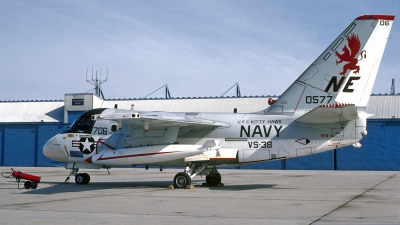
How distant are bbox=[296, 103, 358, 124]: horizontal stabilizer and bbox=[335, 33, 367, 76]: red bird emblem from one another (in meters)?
1.91

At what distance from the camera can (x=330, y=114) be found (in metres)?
16.7

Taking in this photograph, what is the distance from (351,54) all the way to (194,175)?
24.8 feet

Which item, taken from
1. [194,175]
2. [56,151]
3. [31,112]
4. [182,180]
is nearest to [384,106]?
[194,175]

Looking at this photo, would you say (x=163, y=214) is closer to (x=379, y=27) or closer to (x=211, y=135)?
(x=211, y=135)

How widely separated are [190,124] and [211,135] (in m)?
1.24

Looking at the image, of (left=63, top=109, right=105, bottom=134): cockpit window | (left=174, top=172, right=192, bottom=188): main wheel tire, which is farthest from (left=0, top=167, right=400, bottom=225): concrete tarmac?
(left=63, top=109, right=105, bottom=134): cockpit window

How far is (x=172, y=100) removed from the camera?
160 feet

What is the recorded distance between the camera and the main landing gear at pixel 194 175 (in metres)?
18.7

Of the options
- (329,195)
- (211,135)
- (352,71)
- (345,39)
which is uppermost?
(345,39)

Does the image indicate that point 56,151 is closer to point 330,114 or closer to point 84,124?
point 84,124

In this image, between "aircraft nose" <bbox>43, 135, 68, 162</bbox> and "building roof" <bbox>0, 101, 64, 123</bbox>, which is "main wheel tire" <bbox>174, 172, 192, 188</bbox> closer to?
"aircraft nose" <bbox>43, 135, 68, 162</bbox>

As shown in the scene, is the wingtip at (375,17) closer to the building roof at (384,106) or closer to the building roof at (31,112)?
the building roof at (384,106)

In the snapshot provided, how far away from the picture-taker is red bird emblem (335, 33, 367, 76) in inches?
697

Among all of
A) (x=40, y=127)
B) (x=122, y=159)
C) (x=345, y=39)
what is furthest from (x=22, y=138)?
(x=345, y=39)
